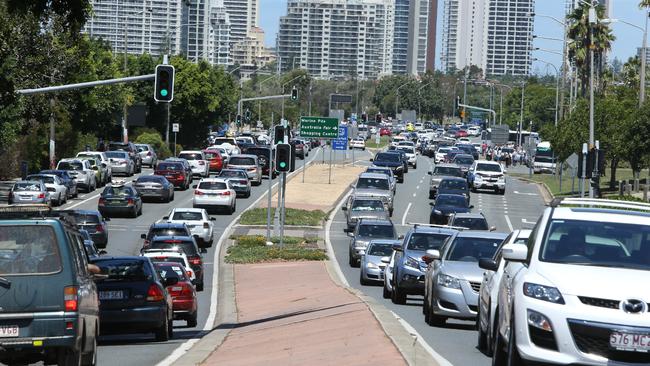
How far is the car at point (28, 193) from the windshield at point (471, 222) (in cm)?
1654

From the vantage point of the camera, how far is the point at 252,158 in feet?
241

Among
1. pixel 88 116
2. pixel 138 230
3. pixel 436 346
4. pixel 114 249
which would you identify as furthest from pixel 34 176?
pixel 436 346

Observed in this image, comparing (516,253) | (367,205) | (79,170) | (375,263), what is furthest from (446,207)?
(516,253)

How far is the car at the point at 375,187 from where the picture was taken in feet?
190

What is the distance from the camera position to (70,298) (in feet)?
43.8

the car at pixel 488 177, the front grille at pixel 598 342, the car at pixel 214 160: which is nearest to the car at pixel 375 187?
the car at pixel 488 177

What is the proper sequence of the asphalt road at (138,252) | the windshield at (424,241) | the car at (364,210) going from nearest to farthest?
the asphalt road at (138,252)
the windshield at (424,241)
the car at (364,210)

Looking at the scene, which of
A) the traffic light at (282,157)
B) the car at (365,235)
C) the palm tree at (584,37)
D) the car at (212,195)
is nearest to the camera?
the car at (365,235)

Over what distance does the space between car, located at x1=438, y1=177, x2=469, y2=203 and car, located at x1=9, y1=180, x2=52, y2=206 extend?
18276 millimetres

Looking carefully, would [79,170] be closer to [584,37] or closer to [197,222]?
[197,222]

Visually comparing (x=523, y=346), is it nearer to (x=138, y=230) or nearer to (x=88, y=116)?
(x=138, y=230)

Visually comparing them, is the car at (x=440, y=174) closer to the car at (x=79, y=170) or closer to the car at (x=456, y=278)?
the car at (x=79, y=170)

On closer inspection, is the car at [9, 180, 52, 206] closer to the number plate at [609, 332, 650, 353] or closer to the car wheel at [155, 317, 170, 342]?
the car wheel at [155, 317, 170, 342]

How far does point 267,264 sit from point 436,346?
888 inches
